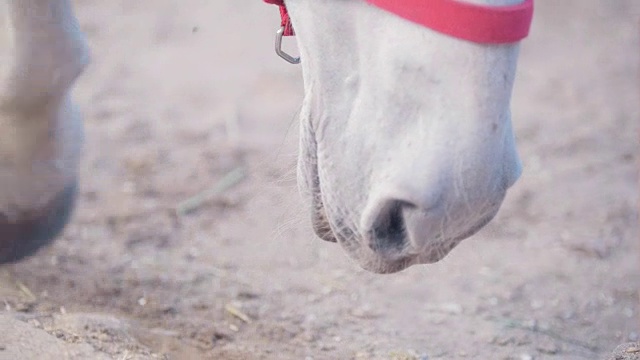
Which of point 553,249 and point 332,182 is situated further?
point 553,249

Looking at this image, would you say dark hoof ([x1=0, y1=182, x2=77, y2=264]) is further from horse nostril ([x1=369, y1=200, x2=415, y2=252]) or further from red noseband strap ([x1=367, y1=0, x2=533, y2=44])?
red noseband strap ([x1=367, y1=0, x2=533, y2=44])

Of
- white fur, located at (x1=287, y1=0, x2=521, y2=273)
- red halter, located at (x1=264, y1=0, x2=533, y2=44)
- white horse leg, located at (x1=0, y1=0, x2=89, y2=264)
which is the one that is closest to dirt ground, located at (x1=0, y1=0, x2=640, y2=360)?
white horse leg, located at (x1=0, y1=0, x2=89, y2=264)

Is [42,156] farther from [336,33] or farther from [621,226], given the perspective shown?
[621,226]

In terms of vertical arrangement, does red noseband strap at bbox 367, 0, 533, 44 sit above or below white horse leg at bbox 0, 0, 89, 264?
above

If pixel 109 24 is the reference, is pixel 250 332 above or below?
above

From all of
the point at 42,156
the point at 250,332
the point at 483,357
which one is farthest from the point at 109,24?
the point at 483,357

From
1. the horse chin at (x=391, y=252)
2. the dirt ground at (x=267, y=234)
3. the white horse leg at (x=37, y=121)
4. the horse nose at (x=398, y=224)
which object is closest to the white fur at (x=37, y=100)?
the white horse leg at (x=37, y=121)

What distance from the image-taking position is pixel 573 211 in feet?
12.2

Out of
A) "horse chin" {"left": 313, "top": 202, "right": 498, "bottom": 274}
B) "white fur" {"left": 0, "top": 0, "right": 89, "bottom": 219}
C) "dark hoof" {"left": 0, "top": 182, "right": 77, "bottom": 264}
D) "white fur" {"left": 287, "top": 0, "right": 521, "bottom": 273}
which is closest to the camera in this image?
"white fur" {"left": 287, "top": 0, "right": 521, "bottom": 273}

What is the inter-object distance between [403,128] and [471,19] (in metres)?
0.22

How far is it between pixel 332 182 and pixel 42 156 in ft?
3.97

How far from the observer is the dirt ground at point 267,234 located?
2443 mm

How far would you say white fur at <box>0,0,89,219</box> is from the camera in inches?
94.6

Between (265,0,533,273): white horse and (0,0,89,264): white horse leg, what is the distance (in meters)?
1.03
